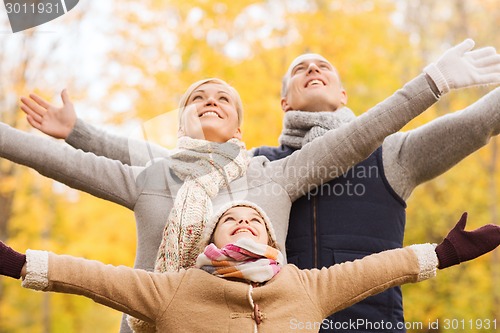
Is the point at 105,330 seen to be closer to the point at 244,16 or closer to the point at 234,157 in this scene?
the point at 244,16

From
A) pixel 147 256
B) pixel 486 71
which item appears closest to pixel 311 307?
pixel 147 256

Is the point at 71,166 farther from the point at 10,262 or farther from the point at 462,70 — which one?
the point at 462,70

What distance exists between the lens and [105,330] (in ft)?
52.9

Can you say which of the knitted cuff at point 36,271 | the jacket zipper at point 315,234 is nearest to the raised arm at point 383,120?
the jacket zipper at point 315,234

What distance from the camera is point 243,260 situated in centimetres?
250

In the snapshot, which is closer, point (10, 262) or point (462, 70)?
point (10, 262)

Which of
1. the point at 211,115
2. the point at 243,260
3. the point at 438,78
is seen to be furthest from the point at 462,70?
the point at 243,260

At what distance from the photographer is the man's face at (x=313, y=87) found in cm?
335

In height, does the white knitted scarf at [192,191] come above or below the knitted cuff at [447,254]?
above

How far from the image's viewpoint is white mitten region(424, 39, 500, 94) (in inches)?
111

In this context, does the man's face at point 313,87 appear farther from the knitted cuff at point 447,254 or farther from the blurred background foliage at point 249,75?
the blurred background foliage at point 249,75

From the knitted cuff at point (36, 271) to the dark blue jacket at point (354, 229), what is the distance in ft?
3.69

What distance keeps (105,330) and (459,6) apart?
34.7 feet

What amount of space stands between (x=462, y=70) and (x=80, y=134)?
1816 mm
